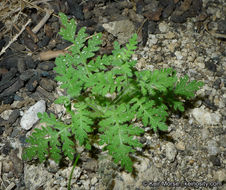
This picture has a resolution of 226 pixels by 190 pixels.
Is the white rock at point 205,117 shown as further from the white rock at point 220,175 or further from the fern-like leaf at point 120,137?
the fern-like leaf at point 120,137

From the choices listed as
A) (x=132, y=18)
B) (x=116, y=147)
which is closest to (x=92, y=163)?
(x=116, y=147)

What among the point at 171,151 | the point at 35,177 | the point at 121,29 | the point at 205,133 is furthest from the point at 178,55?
the point at 35,177

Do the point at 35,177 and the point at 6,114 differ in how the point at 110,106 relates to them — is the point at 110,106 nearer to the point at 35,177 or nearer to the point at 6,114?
the point at 35,177

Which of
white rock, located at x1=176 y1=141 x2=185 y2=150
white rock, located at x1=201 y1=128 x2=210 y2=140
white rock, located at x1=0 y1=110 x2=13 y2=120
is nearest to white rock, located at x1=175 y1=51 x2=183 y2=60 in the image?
white rock, located at x1=201 y1=128 x2=210 y2=140

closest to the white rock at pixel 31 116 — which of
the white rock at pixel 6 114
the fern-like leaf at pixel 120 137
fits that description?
the white rock at pixel 6 114

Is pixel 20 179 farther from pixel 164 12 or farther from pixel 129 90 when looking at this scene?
pixel 164 12

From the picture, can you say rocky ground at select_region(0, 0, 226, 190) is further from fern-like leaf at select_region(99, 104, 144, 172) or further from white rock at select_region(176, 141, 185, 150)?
fern-like leaf at select_region(99, 104, 144, 172)
